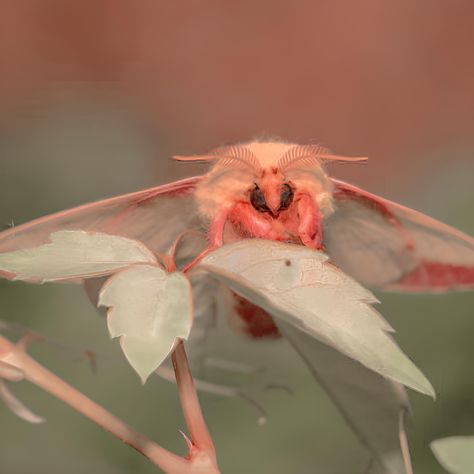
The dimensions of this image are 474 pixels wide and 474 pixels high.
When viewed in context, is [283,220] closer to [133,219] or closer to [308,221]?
[308,221]

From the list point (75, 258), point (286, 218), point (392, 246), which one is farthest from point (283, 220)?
point (75, 258)

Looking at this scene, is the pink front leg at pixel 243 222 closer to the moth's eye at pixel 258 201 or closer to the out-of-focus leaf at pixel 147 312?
the moth's eye at pixel 258 201

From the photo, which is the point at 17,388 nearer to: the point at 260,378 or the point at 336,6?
A: the point at 260,378

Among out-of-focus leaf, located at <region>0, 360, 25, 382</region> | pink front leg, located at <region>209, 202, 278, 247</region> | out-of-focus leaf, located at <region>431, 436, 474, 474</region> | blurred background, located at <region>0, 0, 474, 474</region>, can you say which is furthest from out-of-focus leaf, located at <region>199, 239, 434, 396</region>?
blurred background, located at <region>0, 0, 474, 474</region>

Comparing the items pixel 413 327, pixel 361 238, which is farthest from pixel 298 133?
pixel 361 238

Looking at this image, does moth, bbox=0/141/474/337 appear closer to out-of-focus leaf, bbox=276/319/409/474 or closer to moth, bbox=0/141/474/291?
moth, bbox=0/141/474/291

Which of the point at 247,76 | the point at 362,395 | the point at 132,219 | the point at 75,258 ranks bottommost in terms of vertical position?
the point at 247,76

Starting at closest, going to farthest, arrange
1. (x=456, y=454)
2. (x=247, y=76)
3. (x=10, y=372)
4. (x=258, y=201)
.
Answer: (x=456, y=454) < (x=10, y=372) < (x=258, y=201) < (x=247, y=76)
